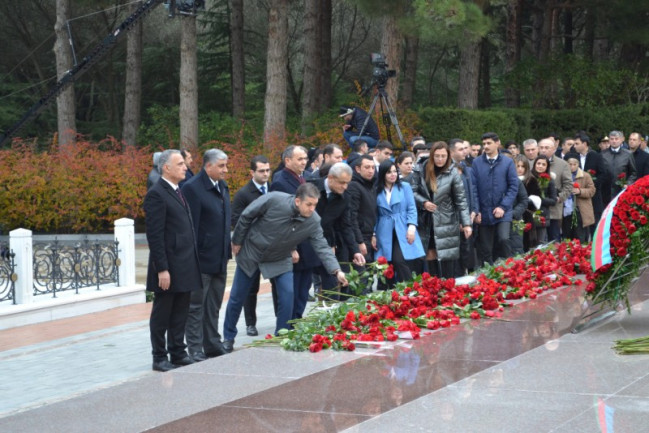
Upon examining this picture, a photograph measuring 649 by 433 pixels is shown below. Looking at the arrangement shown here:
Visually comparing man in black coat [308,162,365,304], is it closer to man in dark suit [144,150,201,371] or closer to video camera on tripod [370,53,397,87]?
man in dark suit [144,150,201,371]

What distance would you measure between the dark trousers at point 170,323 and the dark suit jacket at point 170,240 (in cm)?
19

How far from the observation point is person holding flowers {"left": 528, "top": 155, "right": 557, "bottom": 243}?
591 inches

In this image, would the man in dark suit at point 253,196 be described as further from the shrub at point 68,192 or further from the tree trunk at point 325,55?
the tree trunk at point 325,55

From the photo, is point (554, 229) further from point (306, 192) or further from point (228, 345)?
point (228, 345)

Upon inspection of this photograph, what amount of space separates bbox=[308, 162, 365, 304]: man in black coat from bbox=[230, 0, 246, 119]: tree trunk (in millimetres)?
24076

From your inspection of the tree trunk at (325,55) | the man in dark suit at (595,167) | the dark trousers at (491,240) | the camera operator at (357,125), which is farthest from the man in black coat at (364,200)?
the tree trunk at (325,55)

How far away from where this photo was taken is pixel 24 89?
127ft

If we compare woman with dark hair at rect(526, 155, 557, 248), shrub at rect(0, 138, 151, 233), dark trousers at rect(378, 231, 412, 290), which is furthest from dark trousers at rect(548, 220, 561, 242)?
shrub at rect(0, 138, 151, 233)

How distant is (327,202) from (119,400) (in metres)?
4.52

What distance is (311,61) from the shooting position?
106 feet

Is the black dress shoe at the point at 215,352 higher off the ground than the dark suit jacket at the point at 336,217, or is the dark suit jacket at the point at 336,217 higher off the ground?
the dark suit jacket at the point at 336,217

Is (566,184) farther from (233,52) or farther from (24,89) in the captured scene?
(24,89)

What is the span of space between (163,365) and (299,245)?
84.2 inches

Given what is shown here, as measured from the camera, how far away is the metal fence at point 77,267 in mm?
13594
